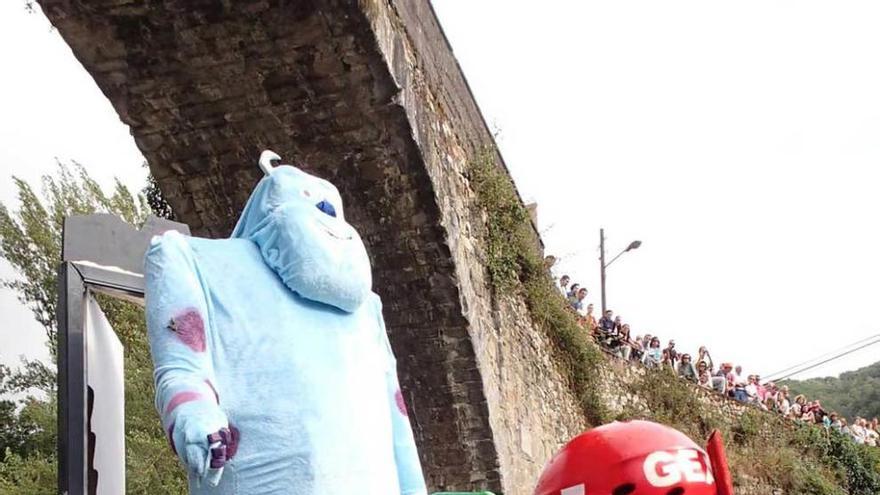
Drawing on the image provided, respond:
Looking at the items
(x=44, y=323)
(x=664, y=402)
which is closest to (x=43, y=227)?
(x=44, y=323)

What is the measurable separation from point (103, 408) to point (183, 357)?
699mm

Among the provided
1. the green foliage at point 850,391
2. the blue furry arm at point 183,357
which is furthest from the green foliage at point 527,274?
the green foliage at point 850,391

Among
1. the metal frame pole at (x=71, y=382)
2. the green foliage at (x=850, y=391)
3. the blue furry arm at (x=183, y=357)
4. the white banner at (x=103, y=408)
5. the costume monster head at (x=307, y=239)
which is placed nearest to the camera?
the blue furry arm at (x=183, y=357)

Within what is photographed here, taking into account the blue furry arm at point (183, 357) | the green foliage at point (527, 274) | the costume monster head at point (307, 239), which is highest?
the green foliage at point (527, 274)

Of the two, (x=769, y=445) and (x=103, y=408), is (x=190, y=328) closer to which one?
(x=103, y=408)

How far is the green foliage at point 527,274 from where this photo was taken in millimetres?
7254

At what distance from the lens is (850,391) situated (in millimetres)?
47406

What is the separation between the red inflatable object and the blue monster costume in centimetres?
47

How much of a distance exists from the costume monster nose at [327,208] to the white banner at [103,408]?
670 millimetres

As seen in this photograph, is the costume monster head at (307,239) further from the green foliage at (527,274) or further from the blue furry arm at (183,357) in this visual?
the green foliage at (527,274)

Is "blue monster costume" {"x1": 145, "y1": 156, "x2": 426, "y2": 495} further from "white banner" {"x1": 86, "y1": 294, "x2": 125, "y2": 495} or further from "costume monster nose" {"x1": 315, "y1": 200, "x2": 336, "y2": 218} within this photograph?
"white banner" {"x1": 86, "y1": 294, "x2": 125, "y2": 495}

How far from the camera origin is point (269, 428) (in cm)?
210

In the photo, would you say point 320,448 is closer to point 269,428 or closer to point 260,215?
point 269,428

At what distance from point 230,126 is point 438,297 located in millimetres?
1643
